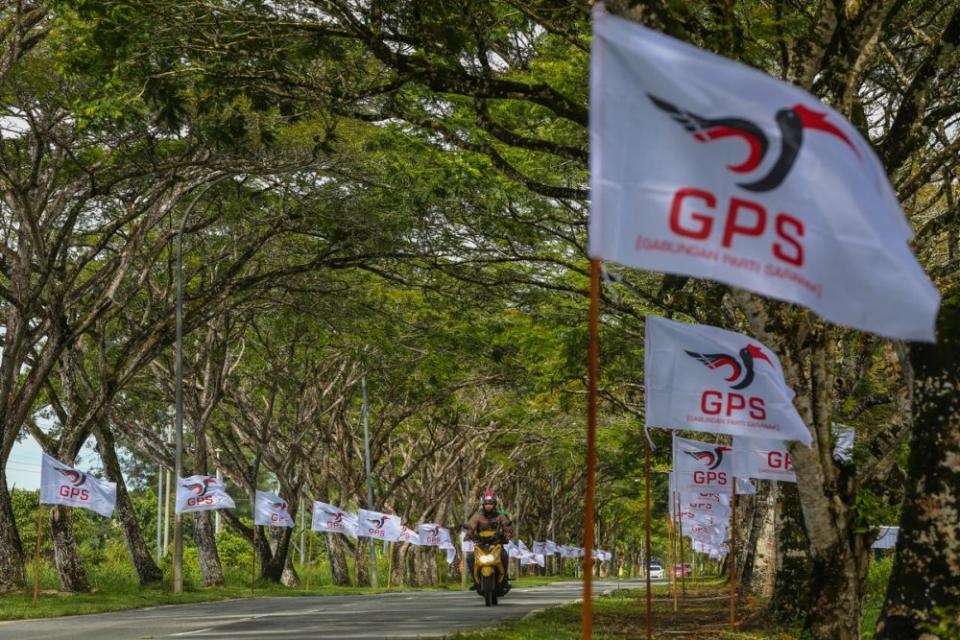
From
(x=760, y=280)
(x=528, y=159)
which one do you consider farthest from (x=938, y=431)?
(x=528, y=159)

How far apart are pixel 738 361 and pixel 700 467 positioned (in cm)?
1128

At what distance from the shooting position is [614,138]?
20.2 feet

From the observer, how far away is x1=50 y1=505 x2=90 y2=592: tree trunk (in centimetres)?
2562

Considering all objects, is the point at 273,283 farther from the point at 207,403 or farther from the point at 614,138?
the point at 614,138

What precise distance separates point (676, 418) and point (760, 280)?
20.2ft

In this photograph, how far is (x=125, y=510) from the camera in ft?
92.6

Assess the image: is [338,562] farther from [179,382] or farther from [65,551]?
[65,551]

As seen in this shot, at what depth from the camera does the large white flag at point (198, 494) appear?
2853 cm

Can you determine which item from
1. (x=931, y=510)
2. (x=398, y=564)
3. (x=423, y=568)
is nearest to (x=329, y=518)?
(x=398, y=564)

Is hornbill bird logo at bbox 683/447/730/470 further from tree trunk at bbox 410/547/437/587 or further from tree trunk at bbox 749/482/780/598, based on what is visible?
tree trunk at bbox 410/547/437/587

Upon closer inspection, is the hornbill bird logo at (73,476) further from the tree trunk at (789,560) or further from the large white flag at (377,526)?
the large white flag at (377,526)

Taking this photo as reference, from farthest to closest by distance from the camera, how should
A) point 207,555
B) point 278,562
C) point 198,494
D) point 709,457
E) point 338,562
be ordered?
point 338,562
point 278,562
point 207,555
point 198,494
point 709,457

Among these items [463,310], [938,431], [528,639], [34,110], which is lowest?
[528,639]

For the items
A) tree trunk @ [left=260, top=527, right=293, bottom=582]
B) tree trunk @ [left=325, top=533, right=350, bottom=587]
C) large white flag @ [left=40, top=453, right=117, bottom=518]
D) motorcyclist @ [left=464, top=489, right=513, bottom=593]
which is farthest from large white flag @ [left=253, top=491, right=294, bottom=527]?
motorcyclist @ [left=464, top=489, right=513, bottom=593]
